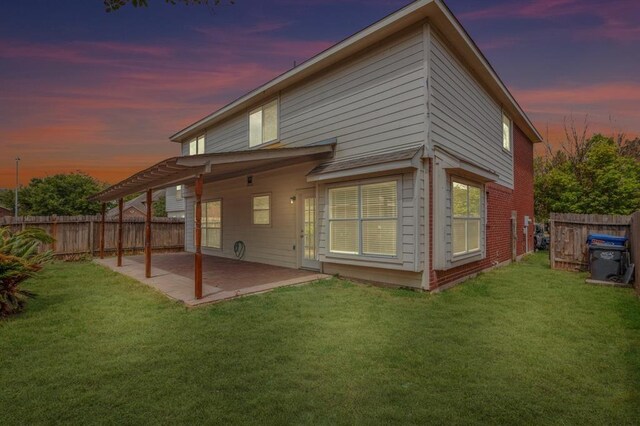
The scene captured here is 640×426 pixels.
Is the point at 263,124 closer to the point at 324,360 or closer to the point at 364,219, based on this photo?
the point at 364,219

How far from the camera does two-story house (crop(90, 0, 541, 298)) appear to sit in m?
6.46

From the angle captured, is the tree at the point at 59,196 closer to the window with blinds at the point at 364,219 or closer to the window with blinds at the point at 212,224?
the window with blinds at the point at 212,224

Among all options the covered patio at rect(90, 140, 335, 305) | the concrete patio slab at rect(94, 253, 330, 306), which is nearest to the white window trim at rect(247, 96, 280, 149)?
the covered patio at rect(90, 140, 335, 305)

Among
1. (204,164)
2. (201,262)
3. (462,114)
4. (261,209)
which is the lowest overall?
(201,262)

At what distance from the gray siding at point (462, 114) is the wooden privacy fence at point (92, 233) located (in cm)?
1320

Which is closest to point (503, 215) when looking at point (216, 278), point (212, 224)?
point (216, 278)

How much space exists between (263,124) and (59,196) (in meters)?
40.6

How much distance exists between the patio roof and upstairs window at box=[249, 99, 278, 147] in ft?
3.29

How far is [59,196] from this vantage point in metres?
38.8

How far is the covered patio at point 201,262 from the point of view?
5871 mm

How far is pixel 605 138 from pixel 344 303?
2558 centimetres

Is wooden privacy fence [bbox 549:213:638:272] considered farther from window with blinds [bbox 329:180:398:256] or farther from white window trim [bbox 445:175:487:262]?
window with blinds [bbox 329:180:398:256]

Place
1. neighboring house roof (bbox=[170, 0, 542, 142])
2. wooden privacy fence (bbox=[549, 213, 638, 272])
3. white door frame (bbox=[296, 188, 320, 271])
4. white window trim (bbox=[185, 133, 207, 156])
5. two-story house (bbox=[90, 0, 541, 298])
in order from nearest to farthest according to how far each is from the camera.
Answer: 1. neighboring house roof (bbox=[170, 0, 542, 142])
2. two-story house (bbox=[90, 0, 541, 298])
3. white door frame (bbox=[296, 188, 320, 271])
4. wooden privacy fence (bbox=[549, 213, 638, 272])
5. white window trim (bbox=[185, 133, 207, 156])

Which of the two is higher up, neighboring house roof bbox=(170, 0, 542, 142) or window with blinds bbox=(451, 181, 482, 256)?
neighboring house roof bbox=(170, 0, 542, 142)
